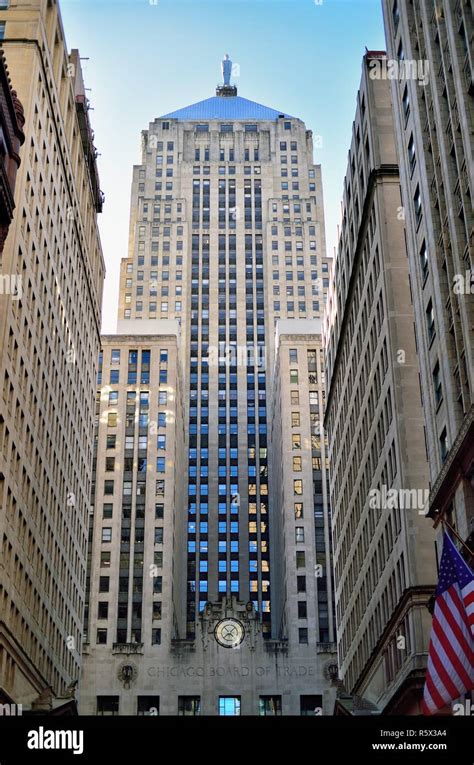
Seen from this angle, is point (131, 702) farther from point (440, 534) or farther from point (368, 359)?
point (440, 534)

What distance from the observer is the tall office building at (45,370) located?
6269cm

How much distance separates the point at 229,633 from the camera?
13025cm

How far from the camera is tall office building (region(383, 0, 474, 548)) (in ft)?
147

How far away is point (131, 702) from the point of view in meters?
128

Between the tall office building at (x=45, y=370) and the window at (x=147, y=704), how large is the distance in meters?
36.0

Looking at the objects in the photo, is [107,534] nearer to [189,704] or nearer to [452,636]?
[189,704]

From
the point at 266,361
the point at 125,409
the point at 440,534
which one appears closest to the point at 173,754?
the point at 440,534

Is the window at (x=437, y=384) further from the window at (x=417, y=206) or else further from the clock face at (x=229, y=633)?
the clock face at (x=229, y=633)

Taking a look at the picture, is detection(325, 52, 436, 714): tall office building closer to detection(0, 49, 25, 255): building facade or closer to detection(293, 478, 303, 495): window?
detection(0, 49, 25, 255): building facade

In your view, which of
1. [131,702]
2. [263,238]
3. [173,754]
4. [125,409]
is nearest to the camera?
[173,754]

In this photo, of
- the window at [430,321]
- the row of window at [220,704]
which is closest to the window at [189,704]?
the row of window at [220,704]

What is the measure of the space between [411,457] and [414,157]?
1583cm

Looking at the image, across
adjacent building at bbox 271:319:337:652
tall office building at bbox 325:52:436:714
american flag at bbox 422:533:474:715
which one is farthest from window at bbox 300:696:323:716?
american flag at bbox 422:533:474:715

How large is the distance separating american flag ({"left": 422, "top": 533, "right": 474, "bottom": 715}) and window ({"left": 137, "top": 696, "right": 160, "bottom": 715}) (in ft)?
326
